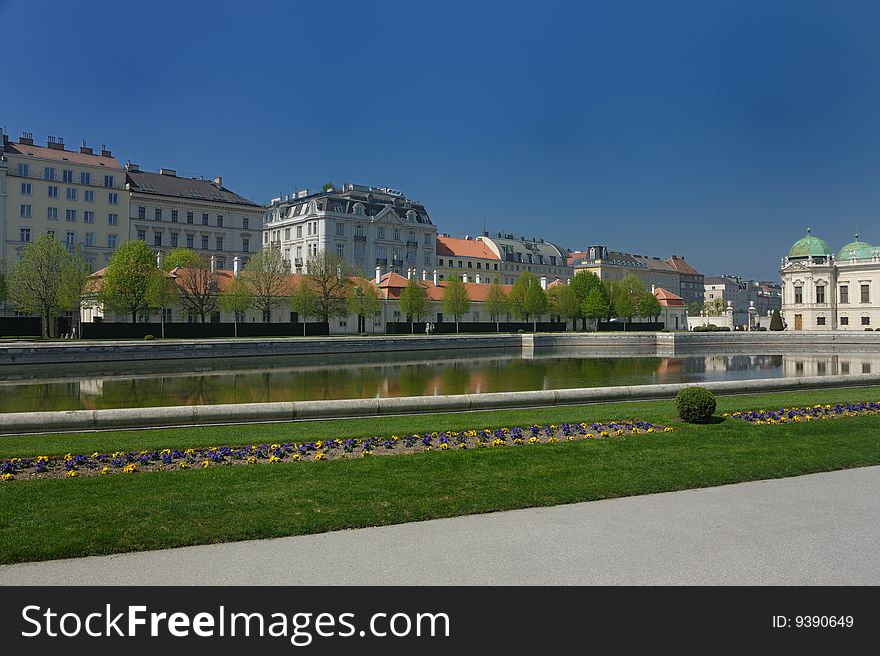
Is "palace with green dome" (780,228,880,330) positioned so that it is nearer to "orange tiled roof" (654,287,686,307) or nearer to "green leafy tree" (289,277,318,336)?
"orange tiled roof" (654,287,686,307)

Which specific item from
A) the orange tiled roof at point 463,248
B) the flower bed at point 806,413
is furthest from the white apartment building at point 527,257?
the flower bed at point 806,413

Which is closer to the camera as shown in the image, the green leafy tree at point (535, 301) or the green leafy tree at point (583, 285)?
the green leafy tree at point (535, 301)

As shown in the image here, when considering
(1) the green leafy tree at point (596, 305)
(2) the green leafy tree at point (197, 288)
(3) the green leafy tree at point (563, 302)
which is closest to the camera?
(2) the green leafy tree at point (197, 288)

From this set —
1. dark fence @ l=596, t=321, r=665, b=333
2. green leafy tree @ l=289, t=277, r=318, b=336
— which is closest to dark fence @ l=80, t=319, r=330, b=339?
green leafy tree @ l=289, t=277, r=318, b=336

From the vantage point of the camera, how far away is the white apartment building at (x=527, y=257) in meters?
115

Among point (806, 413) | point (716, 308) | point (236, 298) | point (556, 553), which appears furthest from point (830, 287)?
point (556, 553)

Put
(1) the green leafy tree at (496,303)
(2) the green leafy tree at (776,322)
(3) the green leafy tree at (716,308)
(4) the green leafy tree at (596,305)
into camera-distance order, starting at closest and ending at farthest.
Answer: (1) the green leafy tree at (496,303) < (4) the green leafy tree at (596,305) < (2) the green leafy tree at (776,322) < (3) the green leafy tree at (716,308)

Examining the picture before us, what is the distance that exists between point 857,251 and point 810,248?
6095mm

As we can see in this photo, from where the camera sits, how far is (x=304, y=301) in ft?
195

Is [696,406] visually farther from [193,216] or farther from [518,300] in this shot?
[193,216]

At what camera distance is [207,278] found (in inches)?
2243

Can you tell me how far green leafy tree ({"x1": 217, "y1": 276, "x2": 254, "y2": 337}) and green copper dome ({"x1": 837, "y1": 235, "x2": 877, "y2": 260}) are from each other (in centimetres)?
8437

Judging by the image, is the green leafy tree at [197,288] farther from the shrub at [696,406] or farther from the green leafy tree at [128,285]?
the shrub at [696,406]

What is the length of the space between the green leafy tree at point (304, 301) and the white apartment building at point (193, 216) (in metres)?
21.3
